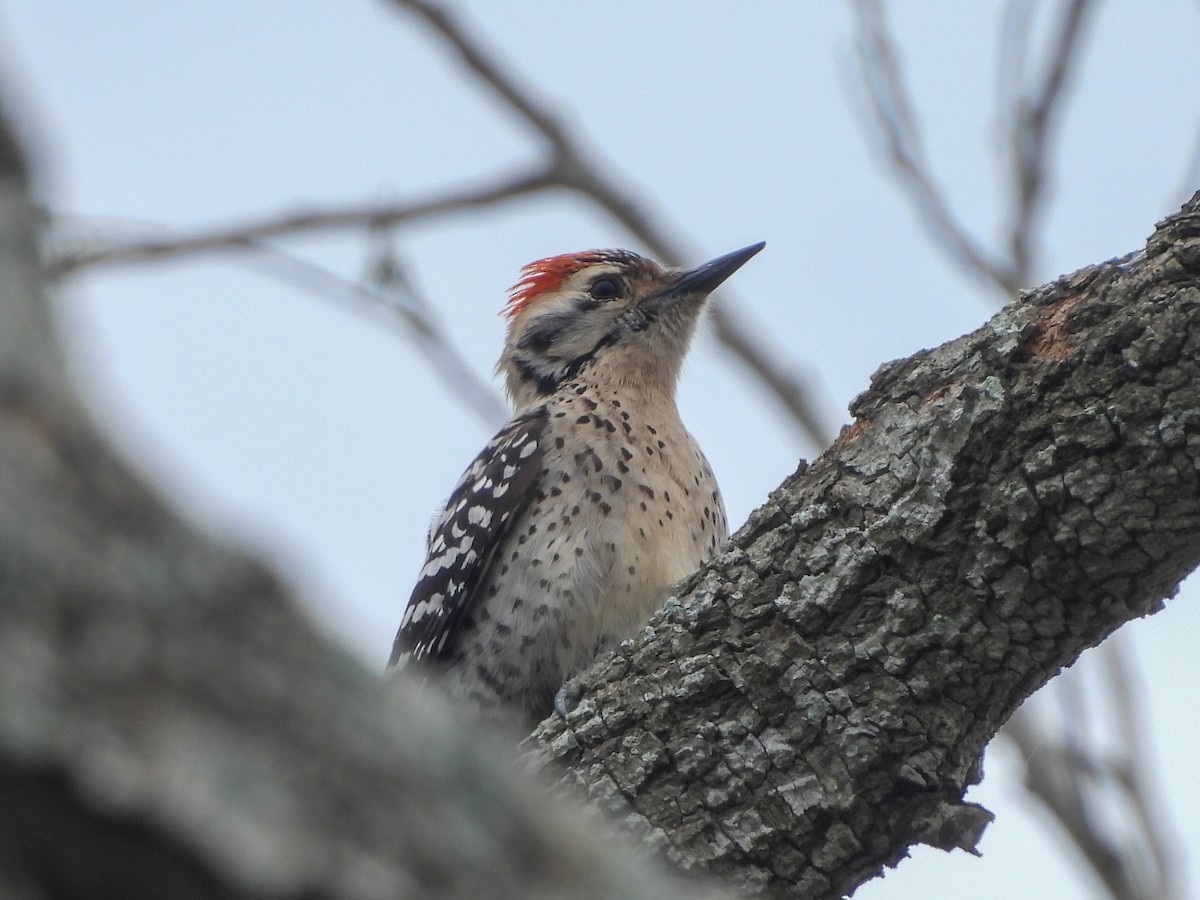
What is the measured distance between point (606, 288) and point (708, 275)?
57cm

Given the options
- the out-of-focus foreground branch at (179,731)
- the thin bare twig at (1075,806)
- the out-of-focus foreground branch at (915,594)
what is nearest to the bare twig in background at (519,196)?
the thin bare twig at (1075,806)

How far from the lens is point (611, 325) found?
7332mm

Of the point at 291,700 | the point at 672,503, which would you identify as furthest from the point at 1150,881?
the point at 291,700

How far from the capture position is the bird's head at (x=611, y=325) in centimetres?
714

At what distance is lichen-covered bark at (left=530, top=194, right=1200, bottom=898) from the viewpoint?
131 inches

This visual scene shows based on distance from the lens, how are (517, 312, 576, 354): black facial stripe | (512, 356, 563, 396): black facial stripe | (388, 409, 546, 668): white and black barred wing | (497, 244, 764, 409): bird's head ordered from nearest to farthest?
(388, 409, 546, 668): white and black barred wing, (497, 244, 764, 409): bird's head, (512, 356, 563, 396): black facial stripe, (517, 312, 576, 354): black facial stripe

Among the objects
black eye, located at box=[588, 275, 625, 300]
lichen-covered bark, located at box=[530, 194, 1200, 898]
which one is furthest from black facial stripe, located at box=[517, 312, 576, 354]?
lichen-covered bark, located at box=[530, 194, 1200, 898]

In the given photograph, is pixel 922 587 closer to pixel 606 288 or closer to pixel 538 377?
pixel 538 377

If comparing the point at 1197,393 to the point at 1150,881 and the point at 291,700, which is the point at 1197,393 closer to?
the point at 291,700

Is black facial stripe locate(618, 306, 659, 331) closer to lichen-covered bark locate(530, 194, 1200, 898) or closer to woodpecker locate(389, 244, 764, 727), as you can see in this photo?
woodpecker locate(389, 244, 764, 727)

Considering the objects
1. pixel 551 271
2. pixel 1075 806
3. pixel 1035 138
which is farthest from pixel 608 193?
pixel 1075 806

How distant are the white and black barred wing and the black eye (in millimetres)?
1281

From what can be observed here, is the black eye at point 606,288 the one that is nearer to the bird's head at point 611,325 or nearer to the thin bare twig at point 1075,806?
the bird's head at point 611,325

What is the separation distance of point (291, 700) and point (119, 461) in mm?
246
